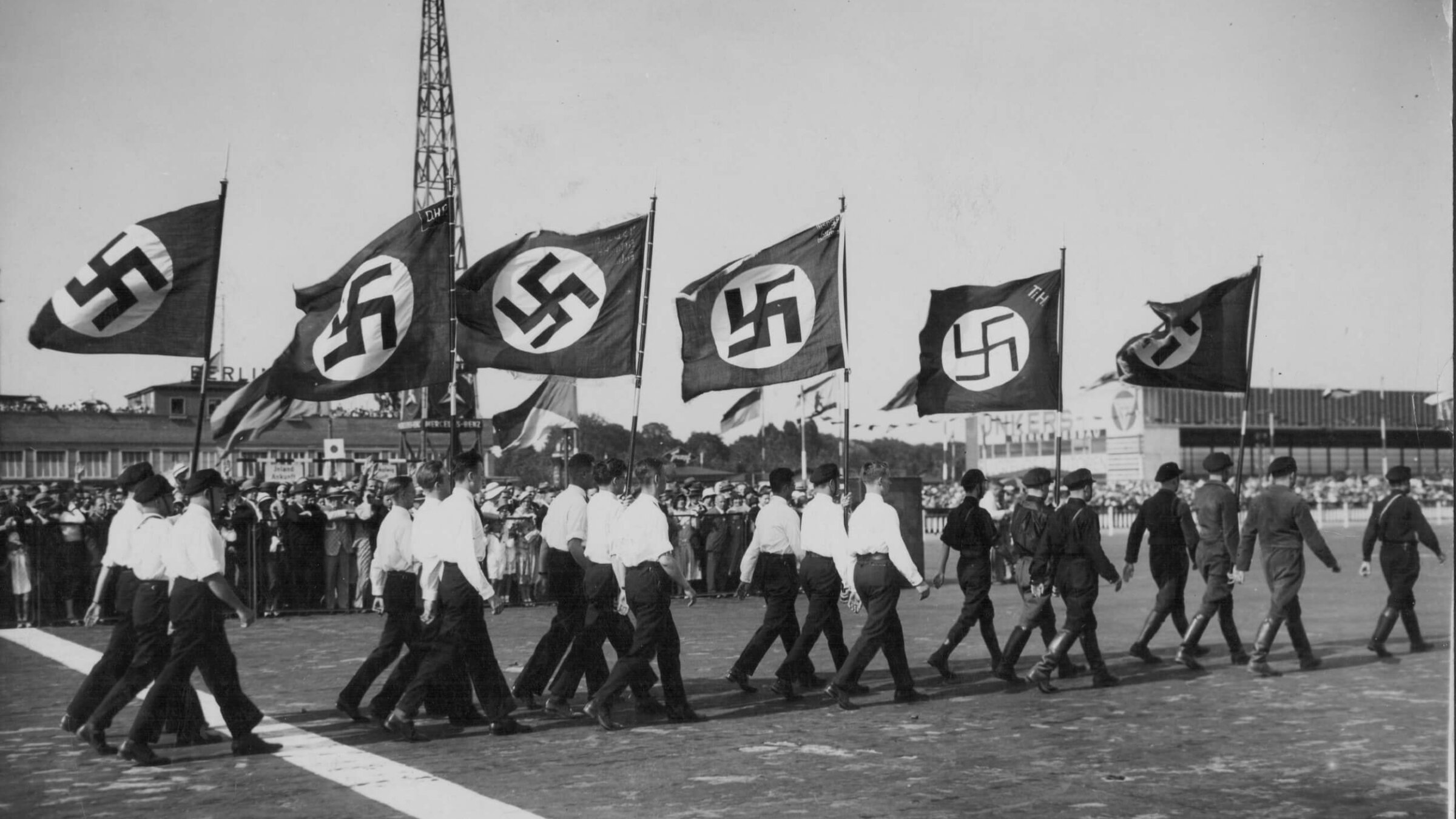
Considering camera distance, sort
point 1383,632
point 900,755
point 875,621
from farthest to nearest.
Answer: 1. point 1383,632
2. point 875,621
3. point 900,755

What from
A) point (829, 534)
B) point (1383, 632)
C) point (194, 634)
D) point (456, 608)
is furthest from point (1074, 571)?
point (194, 634)

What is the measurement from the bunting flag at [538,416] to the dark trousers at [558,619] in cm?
682

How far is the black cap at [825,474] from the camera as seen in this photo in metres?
9.67

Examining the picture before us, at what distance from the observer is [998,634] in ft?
45.9

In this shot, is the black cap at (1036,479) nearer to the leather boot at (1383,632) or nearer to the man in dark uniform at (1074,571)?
the man in dark uniform at (1074,571)

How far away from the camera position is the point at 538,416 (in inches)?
635

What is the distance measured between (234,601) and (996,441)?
7292cm

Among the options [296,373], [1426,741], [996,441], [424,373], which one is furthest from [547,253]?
[996,441]

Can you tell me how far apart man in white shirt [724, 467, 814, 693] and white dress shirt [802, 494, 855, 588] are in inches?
8.2

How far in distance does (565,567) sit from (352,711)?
1711 millimetres

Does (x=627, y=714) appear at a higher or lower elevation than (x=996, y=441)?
lower

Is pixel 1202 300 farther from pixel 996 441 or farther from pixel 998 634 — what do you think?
pixel 996 441

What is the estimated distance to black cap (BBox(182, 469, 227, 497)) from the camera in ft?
25.2

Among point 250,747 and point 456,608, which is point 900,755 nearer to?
point 456,608
